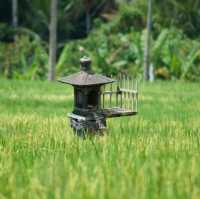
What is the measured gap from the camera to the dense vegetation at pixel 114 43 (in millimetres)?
21219

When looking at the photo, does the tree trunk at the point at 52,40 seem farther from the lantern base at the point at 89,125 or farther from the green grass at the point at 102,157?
the lantern base at the point at 89,125

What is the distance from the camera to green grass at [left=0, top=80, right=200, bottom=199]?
12.9 feet

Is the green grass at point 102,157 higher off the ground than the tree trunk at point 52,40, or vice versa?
the tree trunk at point 52,40

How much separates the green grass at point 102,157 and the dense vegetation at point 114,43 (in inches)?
216

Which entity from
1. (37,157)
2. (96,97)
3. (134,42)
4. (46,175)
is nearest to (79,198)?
(46,175)

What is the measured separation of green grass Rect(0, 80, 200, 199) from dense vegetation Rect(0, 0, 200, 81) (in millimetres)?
5491

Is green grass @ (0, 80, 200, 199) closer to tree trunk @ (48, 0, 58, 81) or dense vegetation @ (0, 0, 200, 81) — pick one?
dense vegetation @ (0, 0, 200, 81)

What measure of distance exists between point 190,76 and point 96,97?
1356 centimetres

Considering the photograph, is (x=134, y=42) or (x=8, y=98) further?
(x=134, y=42)

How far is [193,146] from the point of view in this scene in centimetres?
604

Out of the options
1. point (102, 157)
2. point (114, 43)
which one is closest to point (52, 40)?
point (114, 43)

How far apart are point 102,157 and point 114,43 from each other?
19.2 m

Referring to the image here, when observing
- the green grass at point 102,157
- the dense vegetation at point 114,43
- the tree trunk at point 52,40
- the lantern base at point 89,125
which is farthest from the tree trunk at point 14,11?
the lantern base at point 89,125

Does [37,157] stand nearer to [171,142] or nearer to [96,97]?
[171,142]
